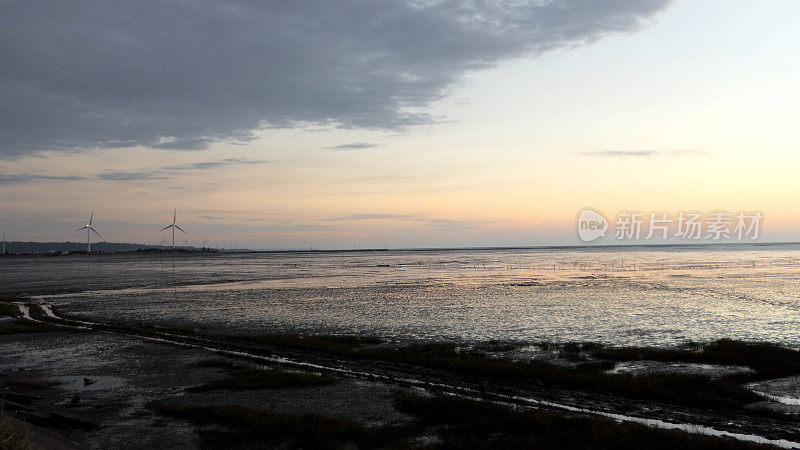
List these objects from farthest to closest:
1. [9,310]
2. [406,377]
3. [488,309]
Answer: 1. [9,310]
2. [488,309]
3. [406,377]

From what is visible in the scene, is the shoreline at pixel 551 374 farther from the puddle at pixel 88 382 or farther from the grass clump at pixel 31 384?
the grass clump at pixel 31 384

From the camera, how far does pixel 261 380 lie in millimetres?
22094

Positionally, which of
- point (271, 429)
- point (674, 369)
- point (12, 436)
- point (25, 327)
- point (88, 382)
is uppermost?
point (12, 436)

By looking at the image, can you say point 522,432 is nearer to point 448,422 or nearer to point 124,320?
point 448,422

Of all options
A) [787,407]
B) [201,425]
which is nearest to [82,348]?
[201,425]

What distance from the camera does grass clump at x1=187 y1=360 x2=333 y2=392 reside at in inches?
835

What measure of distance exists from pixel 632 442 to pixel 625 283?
217 feet

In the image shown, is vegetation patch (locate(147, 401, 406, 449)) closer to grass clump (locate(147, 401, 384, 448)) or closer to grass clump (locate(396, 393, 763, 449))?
grass clump (locate(147, 401, 384, 448))

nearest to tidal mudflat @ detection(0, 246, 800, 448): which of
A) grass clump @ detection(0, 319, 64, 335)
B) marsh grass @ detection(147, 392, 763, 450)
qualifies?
marsh grass @ detection(147, 392, 763, 450)

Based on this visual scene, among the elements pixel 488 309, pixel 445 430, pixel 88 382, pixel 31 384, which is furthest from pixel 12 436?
pixel 488 309

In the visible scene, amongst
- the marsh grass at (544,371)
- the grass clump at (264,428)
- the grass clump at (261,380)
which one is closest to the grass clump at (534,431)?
the grass clump at (264,428)

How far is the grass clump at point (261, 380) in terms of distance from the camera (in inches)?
835

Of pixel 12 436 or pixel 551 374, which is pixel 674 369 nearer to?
pixel 551 374

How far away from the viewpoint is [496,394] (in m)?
19.9
